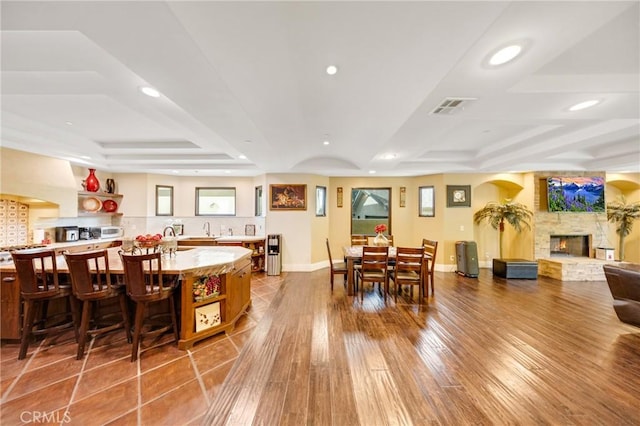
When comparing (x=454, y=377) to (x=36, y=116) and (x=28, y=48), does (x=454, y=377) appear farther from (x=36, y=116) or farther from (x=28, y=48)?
(x=36, y=116)

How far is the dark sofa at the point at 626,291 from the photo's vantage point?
2826 mm

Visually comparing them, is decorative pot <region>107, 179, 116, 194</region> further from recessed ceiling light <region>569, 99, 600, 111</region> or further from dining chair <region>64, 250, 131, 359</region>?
recessed ceiling light <region>569, 99, 600, 111</region>

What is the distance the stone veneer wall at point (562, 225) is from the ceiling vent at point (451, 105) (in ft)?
17.4

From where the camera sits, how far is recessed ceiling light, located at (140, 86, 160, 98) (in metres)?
2.12

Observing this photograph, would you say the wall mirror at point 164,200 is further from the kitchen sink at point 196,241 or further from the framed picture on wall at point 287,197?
the framed picture on wall at point 287,197

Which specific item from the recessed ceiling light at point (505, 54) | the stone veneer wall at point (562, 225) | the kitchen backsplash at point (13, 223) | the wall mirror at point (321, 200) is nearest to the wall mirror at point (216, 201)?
the wall mirror at point (321, 200)

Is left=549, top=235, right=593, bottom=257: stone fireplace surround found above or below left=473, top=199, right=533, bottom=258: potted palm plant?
below

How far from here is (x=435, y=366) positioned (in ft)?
7.49

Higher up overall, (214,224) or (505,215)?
(505,215)

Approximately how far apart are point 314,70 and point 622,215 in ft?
27.5

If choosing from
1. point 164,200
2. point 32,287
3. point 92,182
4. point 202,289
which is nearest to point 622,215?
point 202,289

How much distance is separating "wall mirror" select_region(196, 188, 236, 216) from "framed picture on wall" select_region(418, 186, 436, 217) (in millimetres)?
5303

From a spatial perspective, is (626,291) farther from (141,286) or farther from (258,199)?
(258,199)

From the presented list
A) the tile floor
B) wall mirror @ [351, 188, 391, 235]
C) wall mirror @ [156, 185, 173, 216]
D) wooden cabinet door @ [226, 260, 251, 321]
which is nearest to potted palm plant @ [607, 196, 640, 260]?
wall mirror @ [351, 188, 391, 235]
